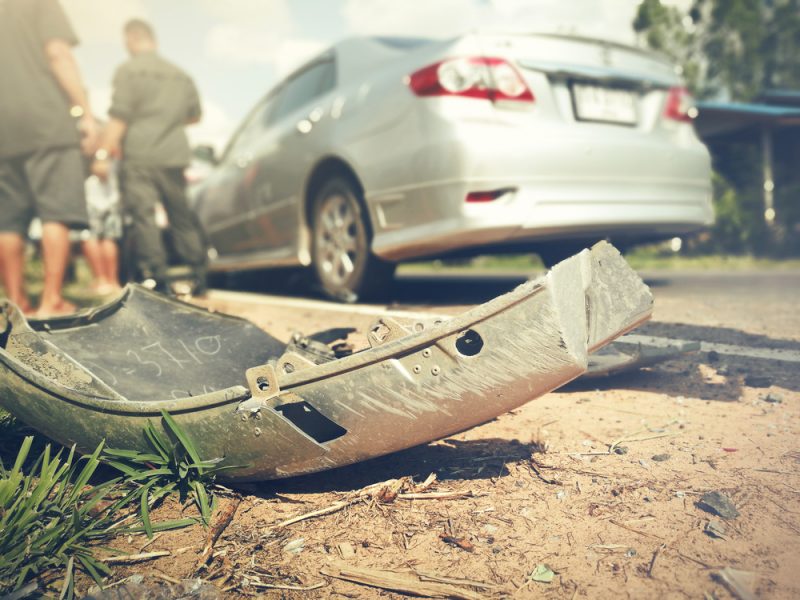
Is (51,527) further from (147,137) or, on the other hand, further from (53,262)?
(147,137)

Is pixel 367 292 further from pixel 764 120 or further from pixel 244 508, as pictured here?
pixel 764 120

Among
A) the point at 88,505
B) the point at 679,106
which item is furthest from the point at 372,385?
the point at 679,106

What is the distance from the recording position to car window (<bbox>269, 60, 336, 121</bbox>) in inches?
187

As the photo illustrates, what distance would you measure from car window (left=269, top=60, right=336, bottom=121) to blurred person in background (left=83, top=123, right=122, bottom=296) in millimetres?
1808

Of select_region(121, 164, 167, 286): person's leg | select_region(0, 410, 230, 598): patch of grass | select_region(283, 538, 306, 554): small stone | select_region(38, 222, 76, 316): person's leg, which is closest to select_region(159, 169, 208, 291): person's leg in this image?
select_region(121, 164, 167, 286): person's leg

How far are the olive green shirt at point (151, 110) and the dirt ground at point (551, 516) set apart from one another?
13.0 ft

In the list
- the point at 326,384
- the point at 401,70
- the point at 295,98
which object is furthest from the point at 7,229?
the point at 326,384

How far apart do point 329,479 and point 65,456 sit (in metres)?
0.90

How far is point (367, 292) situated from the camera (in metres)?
4.21

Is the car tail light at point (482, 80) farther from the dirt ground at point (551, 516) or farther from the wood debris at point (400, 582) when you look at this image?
the wood debris at point (400, 582)

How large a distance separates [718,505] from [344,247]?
3151 mm

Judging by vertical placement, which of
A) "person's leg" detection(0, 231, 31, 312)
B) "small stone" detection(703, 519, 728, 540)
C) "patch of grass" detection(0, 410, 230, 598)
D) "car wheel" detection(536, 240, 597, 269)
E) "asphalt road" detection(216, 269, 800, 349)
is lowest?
"asphalt road" detection(216, 269, 800, 349)

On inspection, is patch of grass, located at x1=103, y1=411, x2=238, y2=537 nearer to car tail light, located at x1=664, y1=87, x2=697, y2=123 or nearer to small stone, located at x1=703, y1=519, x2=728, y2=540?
small stone, located at x1=703, y1=519, x2=728, y2=540

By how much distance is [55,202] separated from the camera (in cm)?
427
